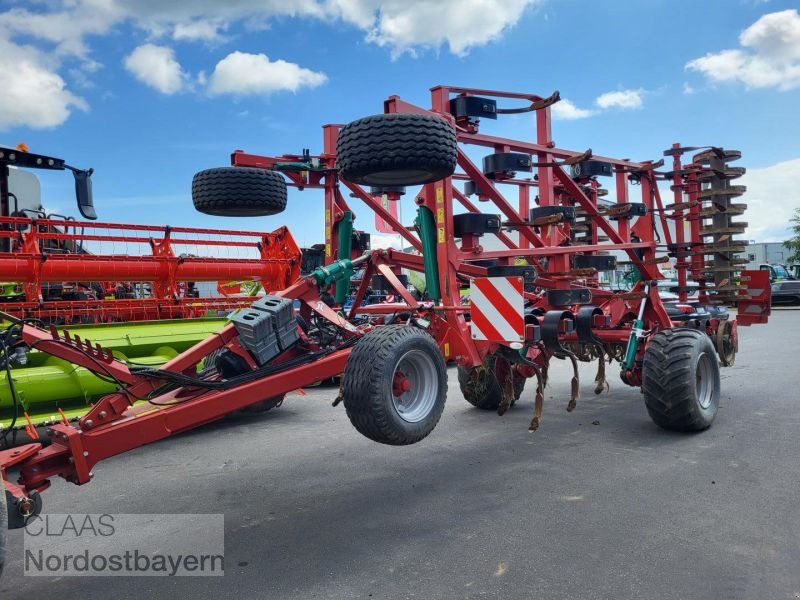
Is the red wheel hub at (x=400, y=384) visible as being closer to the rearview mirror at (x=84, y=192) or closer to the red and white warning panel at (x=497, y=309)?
the red and white warning panel at (x=497, y=309)

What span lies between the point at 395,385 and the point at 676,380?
9.94 ft

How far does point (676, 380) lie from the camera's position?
535cm

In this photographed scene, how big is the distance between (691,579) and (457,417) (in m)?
3.83

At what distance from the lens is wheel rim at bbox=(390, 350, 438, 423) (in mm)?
3527

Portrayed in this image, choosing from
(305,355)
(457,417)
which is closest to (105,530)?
(305,355)

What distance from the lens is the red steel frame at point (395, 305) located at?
9.96ft

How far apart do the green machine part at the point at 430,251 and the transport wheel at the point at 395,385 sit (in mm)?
863

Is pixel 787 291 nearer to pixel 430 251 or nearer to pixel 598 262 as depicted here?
pixel 598 262

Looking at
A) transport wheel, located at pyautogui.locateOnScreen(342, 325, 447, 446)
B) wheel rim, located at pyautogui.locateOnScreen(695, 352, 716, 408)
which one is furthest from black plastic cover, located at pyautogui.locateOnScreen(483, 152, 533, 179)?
wheel rim, located at pyautogui.locateOnScreen(695, 352, 716, 408)

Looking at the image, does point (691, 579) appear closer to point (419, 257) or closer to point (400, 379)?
point (400, 379)

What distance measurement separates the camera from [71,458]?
2.95 m

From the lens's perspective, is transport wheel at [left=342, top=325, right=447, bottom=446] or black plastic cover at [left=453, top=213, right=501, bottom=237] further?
black plastic cover at [left=453, top=213, right=501, bottom=237]

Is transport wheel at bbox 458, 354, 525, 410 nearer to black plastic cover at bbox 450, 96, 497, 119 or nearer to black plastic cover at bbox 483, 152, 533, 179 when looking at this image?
black plastic cover at bbox 483, 152, 533, 179

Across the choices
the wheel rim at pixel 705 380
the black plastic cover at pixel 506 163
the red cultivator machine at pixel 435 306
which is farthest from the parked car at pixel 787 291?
the black plastic cover at pixel 506 163
